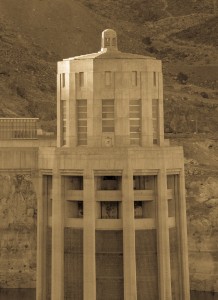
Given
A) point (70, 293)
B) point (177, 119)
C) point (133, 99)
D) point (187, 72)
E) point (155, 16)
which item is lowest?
point (70, 293)

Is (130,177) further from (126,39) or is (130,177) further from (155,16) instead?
(155,16)

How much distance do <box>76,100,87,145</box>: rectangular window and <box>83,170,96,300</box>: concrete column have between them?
1636 millimetres

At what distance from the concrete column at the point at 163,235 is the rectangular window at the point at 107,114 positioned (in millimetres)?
2574

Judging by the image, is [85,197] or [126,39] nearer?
[85,197]

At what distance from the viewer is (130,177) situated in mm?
46844

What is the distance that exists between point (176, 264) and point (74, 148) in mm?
6016

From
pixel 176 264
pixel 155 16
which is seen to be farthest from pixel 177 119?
pixel 176 264

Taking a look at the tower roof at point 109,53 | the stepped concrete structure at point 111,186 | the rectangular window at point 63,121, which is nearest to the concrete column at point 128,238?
the stepped concrete structure at point 111,186

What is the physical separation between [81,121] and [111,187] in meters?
2.67

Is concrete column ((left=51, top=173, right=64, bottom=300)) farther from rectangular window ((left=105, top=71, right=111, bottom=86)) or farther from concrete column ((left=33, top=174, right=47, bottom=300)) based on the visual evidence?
rectangular window ((left=105, top=71, right=111, bottom=86))

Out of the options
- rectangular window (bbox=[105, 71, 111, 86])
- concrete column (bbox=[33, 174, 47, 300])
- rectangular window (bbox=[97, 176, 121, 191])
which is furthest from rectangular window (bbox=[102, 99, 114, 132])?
concrete column (bbox=[33, 174, 47, 300])

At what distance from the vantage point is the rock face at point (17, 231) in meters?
85.5

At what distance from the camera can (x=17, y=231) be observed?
88.8 meters

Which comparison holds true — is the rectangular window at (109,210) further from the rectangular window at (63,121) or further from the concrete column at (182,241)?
the rectangular window at (63,121)
